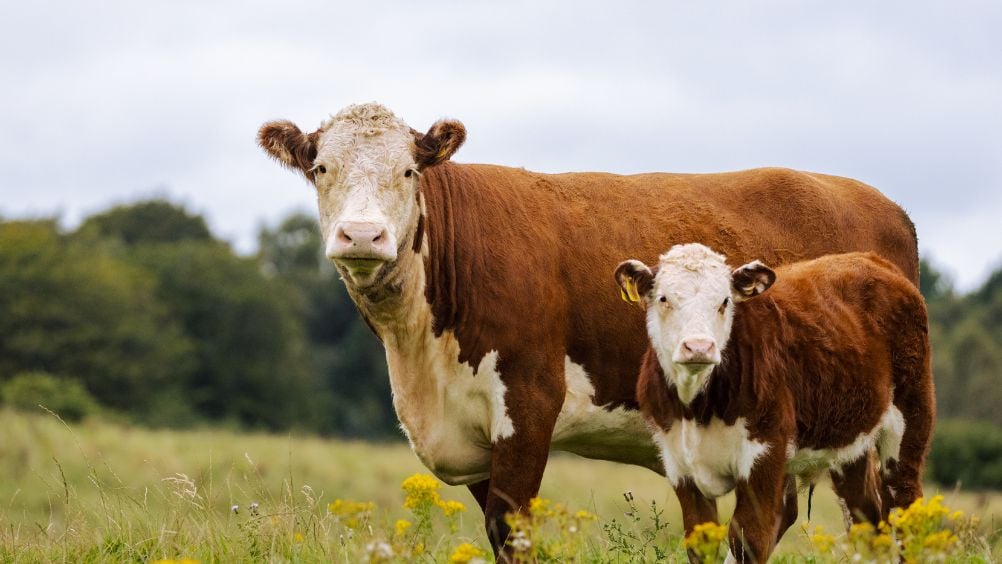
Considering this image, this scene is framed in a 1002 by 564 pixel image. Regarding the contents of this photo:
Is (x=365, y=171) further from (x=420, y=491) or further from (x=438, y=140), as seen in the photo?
(x=420, y=491)

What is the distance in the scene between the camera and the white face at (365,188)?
7441mm

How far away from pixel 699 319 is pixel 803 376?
0.91 m

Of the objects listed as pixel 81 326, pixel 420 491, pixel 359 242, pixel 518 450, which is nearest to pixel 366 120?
pixel 359 242

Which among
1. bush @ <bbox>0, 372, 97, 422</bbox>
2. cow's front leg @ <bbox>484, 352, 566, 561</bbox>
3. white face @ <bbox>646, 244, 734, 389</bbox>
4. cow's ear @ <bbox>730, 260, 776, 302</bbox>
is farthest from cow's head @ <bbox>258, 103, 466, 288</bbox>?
bush @ <bbox>0, 372, 97, 422</bbox>

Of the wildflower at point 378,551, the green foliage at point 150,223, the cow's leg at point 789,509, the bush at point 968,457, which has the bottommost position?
the bush at point 968,457

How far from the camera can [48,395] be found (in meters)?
45.7

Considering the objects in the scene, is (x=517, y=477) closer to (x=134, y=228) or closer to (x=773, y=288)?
(x=773, y=288)

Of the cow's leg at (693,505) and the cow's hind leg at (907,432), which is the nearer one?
the cow's leg at (693,505)

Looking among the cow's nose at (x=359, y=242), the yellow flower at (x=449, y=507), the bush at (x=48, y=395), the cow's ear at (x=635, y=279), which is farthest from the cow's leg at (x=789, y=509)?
the bush at (x=48, y=395)

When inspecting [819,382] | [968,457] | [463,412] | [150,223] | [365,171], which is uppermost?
[365,171]

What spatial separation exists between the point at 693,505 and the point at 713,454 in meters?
0.33

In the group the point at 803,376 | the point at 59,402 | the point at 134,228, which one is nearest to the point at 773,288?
the point at 803,376

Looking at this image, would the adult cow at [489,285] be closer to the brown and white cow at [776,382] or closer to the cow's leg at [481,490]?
the cow's leg at [481,490]

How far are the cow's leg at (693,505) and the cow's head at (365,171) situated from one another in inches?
83.1
